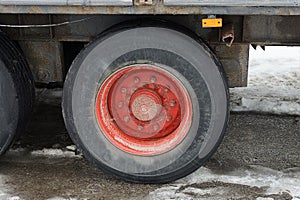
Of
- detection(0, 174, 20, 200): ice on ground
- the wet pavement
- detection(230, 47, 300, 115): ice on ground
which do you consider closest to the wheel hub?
the wet pavement

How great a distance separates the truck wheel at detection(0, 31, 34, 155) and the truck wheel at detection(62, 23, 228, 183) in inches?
13.4

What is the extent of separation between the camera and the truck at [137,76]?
11.2ft

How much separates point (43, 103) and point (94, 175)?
76.4 inches

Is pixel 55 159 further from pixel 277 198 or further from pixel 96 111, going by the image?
pixel 277 198

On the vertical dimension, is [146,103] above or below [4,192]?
above

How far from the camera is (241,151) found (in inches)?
172

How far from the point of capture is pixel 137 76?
3.71 metres

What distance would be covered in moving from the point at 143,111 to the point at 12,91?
953 millimetres

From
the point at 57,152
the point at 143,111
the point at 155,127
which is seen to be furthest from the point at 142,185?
the point at 57,152

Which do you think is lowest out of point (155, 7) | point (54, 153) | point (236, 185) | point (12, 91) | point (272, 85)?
point (236, 185)

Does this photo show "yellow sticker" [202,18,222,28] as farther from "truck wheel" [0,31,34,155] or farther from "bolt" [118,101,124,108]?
"truck wheel" [0,31,34,155]

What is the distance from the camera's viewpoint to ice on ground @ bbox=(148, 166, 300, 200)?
11.8 feet

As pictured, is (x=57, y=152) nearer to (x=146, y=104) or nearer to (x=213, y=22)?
(x=146, y=104)

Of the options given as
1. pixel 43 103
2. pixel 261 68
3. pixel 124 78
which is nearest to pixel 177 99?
pixel 124 78
